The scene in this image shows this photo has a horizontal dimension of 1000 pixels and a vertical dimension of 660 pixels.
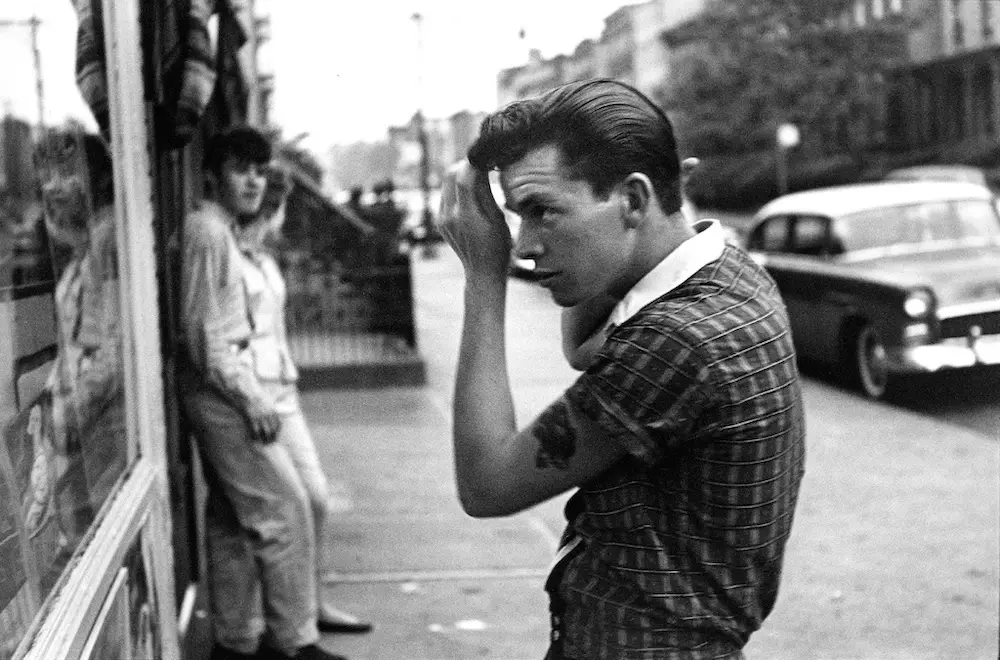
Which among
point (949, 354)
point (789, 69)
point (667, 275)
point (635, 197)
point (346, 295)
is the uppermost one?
point (789, 69)

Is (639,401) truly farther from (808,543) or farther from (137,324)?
(808,543)

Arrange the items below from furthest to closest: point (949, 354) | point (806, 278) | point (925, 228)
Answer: point (806, 278), point (925, 228), point (949, 354)

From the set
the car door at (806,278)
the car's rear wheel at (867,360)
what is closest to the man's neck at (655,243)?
the car's rear wheel at (867,360)

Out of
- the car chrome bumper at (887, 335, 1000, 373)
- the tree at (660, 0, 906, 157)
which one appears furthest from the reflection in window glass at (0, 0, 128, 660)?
the tree at (660, 0, 906, 157)

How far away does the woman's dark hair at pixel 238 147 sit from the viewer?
4.55 meters

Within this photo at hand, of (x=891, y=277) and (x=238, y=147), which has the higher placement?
(x=238, y=147)

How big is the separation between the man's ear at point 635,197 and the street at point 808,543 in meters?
3.51

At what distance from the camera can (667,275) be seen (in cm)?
185

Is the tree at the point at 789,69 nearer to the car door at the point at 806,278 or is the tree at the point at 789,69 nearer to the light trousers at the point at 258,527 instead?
the car door at the point at 806,278

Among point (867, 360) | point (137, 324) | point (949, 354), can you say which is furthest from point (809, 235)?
point (137, 324)

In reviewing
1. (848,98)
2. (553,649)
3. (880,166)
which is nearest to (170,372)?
(553,649)

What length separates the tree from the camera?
40.2m

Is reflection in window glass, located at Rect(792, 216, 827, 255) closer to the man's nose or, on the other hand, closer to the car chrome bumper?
the car chrome bumper

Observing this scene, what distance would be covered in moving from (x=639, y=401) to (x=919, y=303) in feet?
29.2
